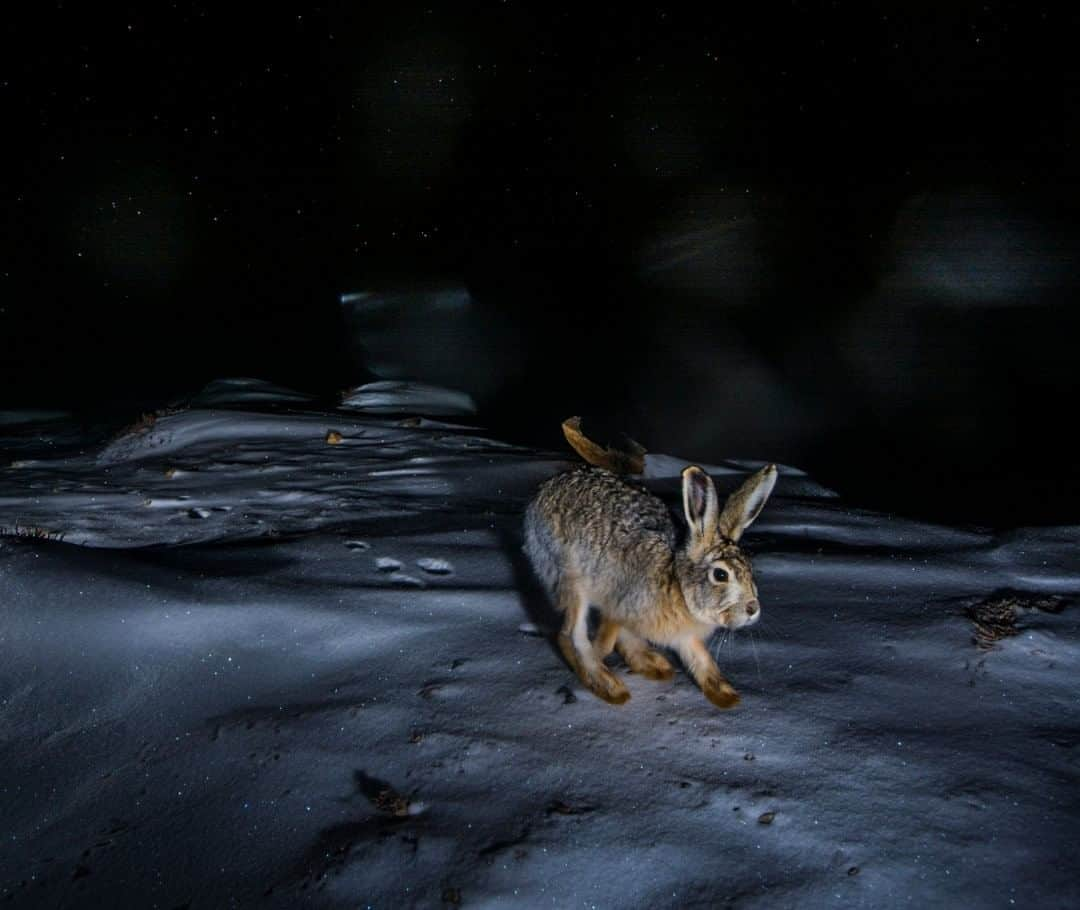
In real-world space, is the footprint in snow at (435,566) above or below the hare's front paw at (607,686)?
above

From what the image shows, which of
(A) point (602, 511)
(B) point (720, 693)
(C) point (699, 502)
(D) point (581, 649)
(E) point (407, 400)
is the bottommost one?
(B) point (720, 693)

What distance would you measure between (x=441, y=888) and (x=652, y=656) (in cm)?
120

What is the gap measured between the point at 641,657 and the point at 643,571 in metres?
0.40

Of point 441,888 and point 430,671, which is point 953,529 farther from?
point 441,888

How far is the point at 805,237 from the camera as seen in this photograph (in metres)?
17.9

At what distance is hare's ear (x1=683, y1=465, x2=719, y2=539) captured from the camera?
2.44 meters

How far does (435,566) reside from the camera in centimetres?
349

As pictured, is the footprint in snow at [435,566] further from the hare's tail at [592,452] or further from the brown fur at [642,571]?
the hare's tail at [592,452]

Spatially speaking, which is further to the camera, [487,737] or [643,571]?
[643,571]

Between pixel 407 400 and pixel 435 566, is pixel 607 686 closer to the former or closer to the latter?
pixel 435 566

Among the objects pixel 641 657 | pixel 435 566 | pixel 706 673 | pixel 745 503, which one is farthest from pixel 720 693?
pixel 435 566

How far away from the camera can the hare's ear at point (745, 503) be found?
2432 millimetres

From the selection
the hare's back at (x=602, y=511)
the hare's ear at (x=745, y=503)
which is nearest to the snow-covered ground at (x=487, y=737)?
the hare's back at (x=602, y=511)

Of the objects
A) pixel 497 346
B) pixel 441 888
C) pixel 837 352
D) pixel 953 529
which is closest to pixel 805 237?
pixel 837 352
